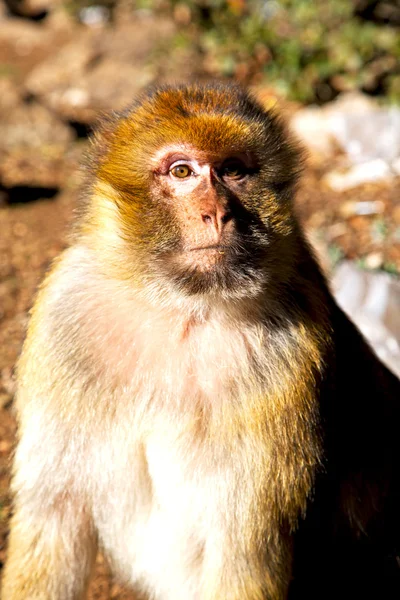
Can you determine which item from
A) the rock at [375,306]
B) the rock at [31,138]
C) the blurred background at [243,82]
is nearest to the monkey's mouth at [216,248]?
the blurred background at [243,82]

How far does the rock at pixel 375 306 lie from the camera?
3.96m

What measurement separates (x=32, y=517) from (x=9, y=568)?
202 mm

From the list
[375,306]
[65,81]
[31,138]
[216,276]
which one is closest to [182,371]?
[216,276]

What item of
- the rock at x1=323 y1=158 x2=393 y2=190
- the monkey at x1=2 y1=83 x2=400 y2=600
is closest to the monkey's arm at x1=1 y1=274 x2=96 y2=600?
the monkey at x1=2 y1=83 x2=400 y2=600

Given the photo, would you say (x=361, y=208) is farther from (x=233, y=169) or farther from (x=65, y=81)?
(x=233, y=169)

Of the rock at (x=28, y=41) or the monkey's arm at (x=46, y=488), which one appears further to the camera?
the rock at (x=28, y=41)

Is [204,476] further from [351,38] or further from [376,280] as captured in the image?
[351,38]

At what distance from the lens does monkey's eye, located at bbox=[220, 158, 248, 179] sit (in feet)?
7.27

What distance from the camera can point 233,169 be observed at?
224 centimetres

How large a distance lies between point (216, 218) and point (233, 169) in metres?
0.22

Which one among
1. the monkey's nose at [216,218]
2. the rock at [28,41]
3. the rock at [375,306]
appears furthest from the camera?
the rock at [28,41]

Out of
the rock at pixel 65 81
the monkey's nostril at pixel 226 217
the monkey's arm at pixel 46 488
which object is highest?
the rock at pixel 65 81

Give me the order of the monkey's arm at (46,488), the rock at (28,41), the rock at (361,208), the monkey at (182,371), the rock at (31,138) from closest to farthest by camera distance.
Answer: the monkey at (182,371) < the monkey's arm at (46,488) < the rock at (361,208) < the rock at (31,138) < the rock at (28,41)

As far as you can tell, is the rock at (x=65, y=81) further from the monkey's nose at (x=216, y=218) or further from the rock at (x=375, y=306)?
the monkey's nose at (x=216, y=218)
